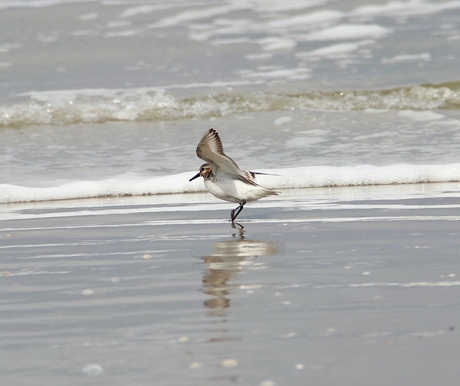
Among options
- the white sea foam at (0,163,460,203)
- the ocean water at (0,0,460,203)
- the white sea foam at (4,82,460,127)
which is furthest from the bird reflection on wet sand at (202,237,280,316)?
the white sea foam at (4,82,460,127)

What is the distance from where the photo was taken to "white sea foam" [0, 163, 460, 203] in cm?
720

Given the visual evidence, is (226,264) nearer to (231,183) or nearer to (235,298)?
(235,298)

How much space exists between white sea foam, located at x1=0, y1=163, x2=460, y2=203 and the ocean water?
0.01 metres

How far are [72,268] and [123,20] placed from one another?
12451mm

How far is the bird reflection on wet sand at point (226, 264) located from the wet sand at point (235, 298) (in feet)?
0.04

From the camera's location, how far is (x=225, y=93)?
12039 mm

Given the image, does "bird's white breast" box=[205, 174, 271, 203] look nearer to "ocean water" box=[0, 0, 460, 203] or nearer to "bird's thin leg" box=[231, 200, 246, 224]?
"bird's thin leg" box=[231, 200, 246, 224]

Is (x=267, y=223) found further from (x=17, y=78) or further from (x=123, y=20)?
(x=123, y=20)

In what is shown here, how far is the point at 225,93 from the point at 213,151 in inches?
256

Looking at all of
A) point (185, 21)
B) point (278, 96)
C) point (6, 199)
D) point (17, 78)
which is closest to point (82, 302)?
point (6, 199)

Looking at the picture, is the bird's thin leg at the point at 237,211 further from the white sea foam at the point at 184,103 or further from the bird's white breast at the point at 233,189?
the white sea foam at the point at 184,103

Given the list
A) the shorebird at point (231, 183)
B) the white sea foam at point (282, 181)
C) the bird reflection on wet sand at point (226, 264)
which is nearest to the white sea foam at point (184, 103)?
the white sea foam at point (282, 181)

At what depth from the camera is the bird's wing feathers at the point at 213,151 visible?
5613mm

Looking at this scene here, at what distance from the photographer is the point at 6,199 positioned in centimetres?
708
